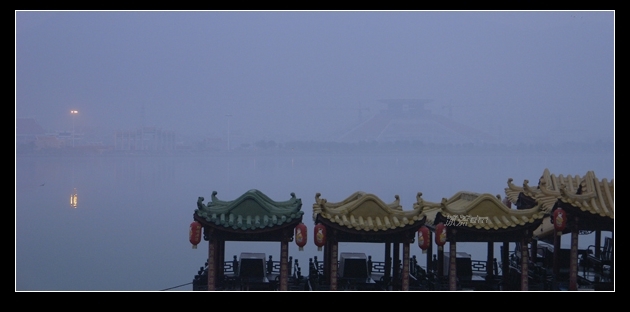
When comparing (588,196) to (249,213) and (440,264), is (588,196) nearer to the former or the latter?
(440,264)

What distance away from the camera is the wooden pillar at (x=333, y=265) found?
972 centimetres

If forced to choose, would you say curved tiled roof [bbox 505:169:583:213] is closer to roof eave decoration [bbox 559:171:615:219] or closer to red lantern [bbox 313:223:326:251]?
roof eave decoration [bbox 559:171:615:219]

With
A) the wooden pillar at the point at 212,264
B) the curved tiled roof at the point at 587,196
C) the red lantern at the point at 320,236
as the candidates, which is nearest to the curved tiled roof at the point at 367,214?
the red lantern at the point at 320,236

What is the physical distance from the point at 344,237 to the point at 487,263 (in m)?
2.98

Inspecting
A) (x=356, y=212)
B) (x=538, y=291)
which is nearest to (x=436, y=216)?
(x=356, y=212)

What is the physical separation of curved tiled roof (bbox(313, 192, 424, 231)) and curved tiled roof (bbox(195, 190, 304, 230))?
0.40 m

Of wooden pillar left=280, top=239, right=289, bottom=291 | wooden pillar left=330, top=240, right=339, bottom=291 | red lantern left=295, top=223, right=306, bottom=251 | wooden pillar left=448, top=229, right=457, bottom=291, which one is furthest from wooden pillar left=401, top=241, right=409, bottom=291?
wooden pillar left=280, top=239, right=289, bottom=291

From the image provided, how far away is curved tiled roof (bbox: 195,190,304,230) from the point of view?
9.59 meters

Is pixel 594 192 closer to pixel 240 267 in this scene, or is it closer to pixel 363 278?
pixel 363 278

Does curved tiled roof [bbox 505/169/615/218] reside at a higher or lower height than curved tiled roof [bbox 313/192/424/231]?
higher

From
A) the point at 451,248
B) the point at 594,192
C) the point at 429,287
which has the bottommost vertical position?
the point at 429,287

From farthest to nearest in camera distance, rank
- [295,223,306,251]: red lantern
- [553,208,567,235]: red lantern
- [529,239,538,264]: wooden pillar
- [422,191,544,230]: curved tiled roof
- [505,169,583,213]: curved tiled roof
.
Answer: [529,239,538,264]: wooden pillar, [505,169,583,213]: curved tiled roof, [553,208,567,235]: red lantern, [422,191,544,230]: curved tiled roof, [295,223,306,251]: red lantern

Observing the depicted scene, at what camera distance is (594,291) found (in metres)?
10.1

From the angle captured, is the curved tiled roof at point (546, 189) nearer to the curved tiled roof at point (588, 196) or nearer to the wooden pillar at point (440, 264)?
the curved tiled roof at point (588, 196)
